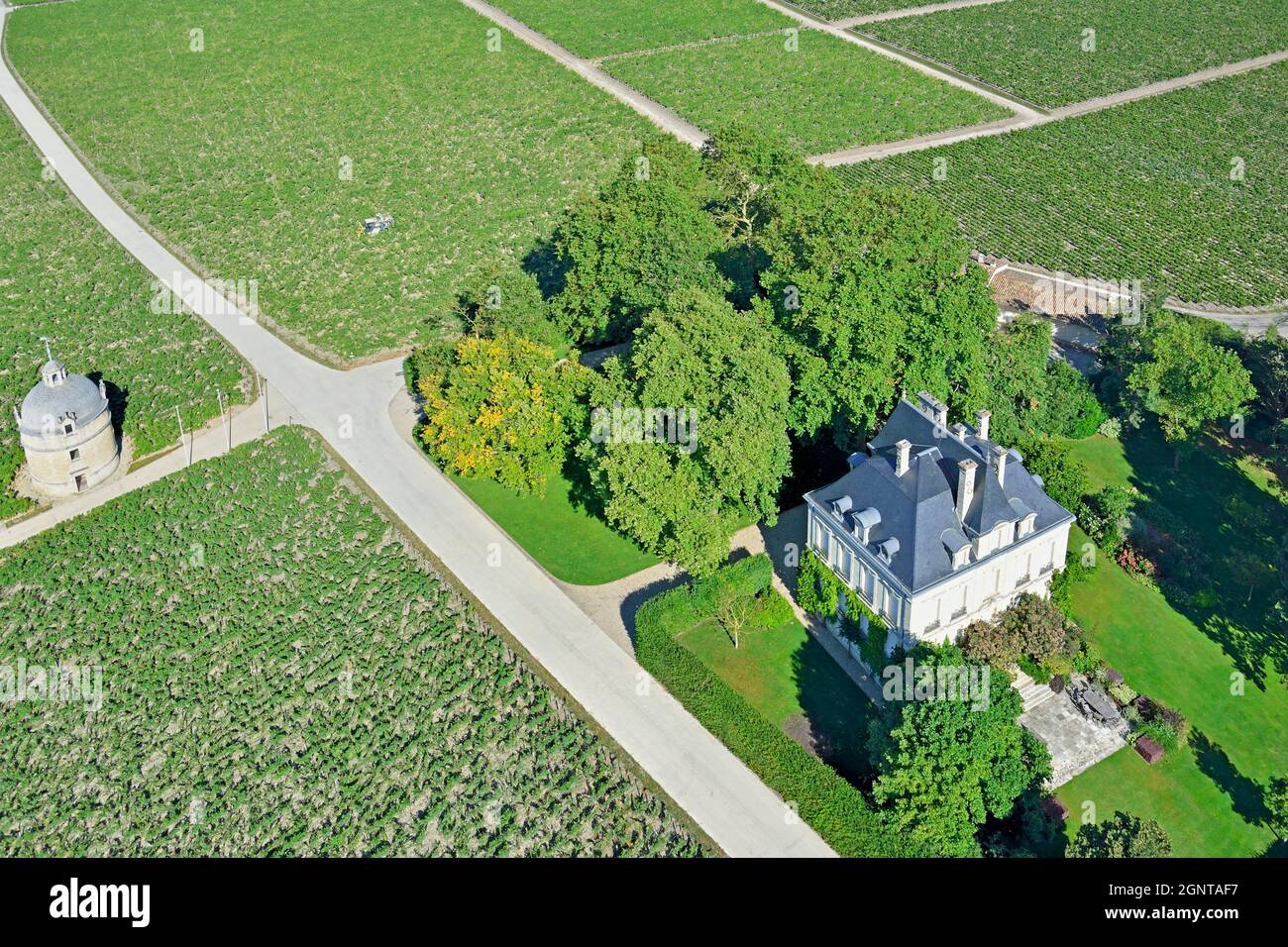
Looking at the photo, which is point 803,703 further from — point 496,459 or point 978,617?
point 496,459

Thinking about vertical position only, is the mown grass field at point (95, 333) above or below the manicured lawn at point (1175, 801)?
above

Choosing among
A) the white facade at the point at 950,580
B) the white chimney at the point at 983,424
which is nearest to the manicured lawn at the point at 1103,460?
the white facade at the point at 950,580

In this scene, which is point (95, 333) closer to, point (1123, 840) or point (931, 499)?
point (931, 499)

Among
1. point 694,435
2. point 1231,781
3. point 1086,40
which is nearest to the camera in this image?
point 1231,781

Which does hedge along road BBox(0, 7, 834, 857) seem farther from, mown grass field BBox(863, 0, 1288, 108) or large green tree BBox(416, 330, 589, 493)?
mown grass field BBox(863, 0, 1288, 108)

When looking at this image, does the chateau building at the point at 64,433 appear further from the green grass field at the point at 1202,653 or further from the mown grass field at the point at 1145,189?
the mown grass field at the point at 1145,189

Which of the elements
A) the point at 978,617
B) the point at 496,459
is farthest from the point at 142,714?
the point at 978,617

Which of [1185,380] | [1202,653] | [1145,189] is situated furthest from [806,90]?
[1202,653]
